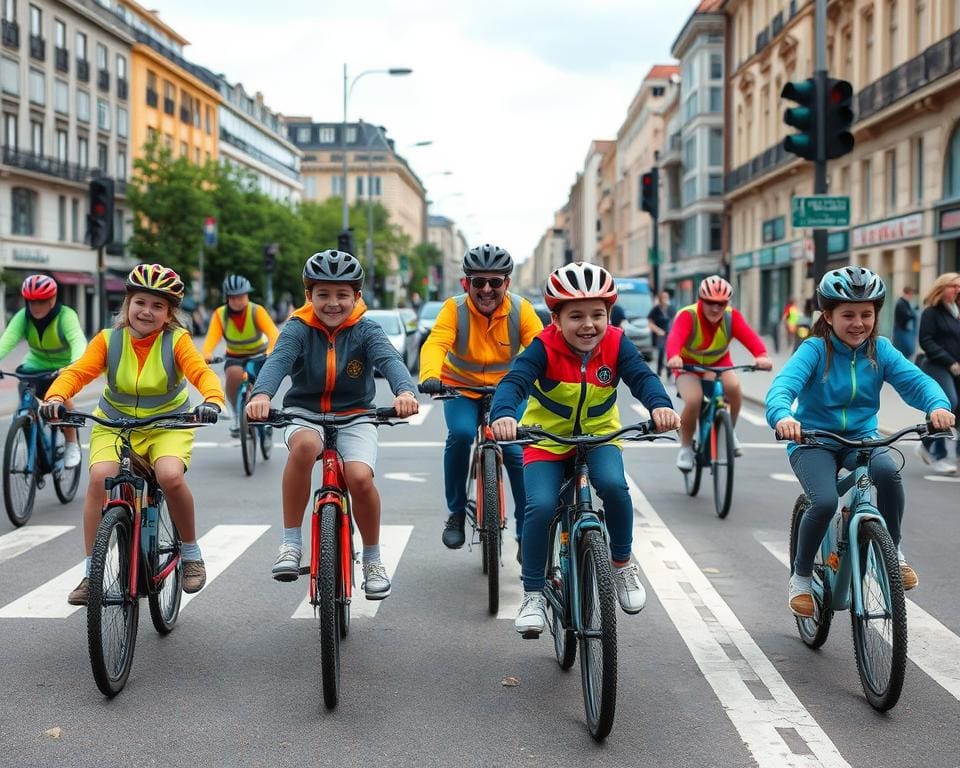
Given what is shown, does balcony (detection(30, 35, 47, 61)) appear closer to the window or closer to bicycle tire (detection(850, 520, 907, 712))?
the window

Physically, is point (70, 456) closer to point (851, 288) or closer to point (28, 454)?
point (28, 454)

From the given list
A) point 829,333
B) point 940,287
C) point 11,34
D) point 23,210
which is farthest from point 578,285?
point 23,210

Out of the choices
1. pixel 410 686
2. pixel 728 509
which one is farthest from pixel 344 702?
pixel 728 509

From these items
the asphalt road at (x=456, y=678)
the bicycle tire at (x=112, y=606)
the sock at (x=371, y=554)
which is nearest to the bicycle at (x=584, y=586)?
the asphalt road at (x=456, y=678)

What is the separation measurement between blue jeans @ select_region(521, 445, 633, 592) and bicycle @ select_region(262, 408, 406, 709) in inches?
25.2

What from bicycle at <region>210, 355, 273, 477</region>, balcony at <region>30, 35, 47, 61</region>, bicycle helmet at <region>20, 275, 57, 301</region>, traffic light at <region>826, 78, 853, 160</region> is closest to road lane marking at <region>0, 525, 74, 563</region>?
bicycle helmet at <region>20, 275, 57, 301</region>

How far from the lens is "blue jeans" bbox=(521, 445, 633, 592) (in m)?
5.15

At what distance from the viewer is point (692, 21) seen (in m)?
64.7

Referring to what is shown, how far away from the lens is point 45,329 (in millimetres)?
9742

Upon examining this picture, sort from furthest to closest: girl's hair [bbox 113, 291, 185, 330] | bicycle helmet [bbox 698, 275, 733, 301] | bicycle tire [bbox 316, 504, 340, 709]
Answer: bicycle helmet [bbox 698, 275, 733, 301]
girl's hair [bbox 113, 291, 185, 330]
bicycle tire [bbox 316, 504, 340, 709]

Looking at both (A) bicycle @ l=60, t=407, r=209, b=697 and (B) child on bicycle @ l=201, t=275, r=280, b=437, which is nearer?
(A) bicycle @ l=60, t=407, r=209, b=697

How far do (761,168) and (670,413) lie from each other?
49427 mm

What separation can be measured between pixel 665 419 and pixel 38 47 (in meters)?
57.7

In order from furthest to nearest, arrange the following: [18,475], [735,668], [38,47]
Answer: [38,47], [18,475], [735,668]
